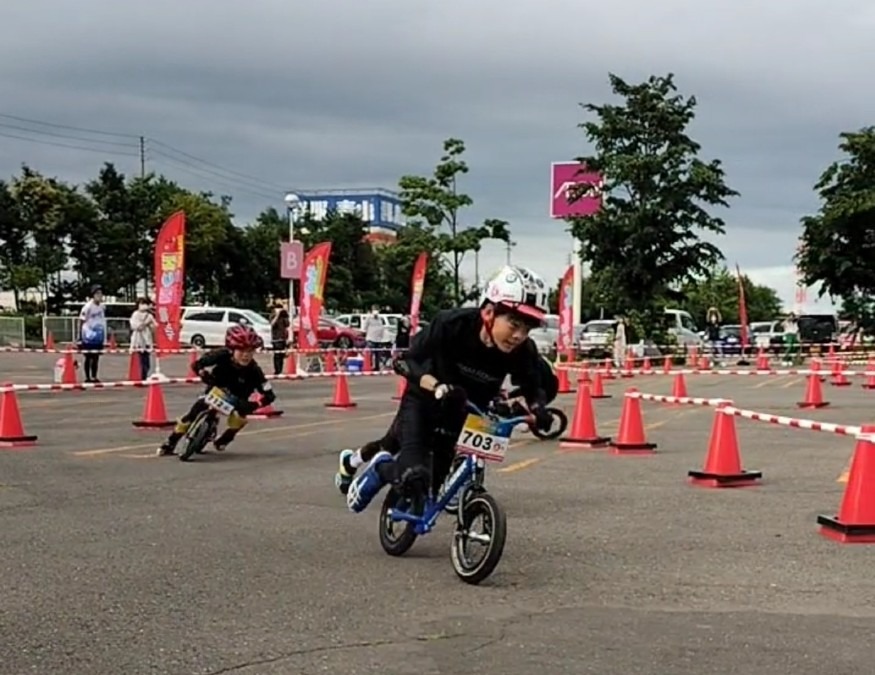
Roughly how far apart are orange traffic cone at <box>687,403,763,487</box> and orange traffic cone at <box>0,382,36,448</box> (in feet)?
25.1

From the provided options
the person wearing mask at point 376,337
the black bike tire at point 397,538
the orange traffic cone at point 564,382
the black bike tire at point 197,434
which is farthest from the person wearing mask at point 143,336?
the black bike tire at point 397,538

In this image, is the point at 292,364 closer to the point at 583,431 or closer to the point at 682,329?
the point at 583,431

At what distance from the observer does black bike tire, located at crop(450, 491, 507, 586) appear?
263 inches

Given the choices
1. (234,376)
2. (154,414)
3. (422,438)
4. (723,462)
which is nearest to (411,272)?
(154,414)

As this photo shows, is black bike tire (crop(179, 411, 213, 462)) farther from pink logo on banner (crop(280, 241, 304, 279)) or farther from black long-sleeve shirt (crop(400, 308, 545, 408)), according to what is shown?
pink logo on banner (crop(280, 241, 304, 279))

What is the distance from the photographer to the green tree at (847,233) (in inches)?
1911

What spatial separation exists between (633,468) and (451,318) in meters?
5.59

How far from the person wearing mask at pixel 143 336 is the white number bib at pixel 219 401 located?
1204 centimetres

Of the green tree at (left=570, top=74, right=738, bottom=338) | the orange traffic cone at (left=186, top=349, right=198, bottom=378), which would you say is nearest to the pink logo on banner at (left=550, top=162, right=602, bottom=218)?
the green tree at (left=570, top=74, right=738, bottom=338)

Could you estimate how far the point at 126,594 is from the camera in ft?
21.8

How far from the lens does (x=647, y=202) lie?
40.9 metres

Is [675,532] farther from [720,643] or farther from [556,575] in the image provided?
[720,643]

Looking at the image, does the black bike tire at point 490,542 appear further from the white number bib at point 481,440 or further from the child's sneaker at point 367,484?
the child's sneaker at point 367,484

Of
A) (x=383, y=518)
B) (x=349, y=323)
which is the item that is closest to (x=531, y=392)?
(x=383, y=518)
